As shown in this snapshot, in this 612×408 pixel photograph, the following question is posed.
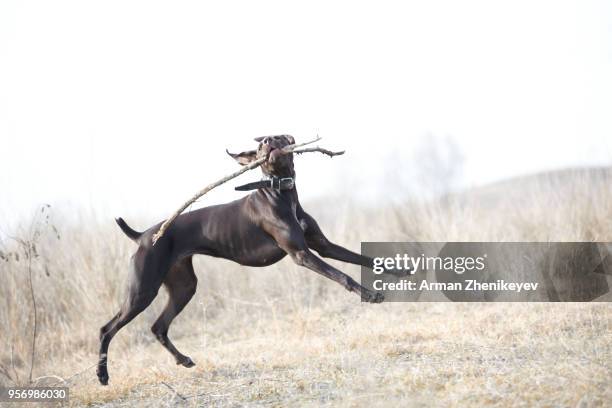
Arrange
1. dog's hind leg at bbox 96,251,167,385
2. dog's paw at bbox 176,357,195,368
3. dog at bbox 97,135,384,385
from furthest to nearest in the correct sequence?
1. dog's paw at bbox 176,357,195,368
2. dog's hind leg at bbox 96,251,167,385
3. dog at bbox 97,135,384,385

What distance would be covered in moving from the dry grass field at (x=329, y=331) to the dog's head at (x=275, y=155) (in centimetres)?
150

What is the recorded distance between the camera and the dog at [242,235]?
5188 mm

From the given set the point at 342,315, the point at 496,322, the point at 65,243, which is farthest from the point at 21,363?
the point at 496,322

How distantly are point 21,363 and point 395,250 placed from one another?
17.0 feet

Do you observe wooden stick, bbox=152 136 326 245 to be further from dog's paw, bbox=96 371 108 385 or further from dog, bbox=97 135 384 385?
dog's paw, bbox=96 371 108 385

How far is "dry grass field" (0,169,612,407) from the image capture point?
4.24m

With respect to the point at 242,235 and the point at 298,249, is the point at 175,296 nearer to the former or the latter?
the point at 242,235

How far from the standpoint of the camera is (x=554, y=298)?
758 centimetres

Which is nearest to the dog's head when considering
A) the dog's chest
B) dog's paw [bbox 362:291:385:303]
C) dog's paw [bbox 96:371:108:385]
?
the dog's chest

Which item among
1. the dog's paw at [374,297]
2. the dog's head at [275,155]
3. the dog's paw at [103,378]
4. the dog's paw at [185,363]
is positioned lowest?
the dog's paw at [103,378]

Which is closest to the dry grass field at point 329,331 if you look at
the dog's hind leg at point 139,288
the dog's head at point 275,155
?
the dog's hind leg at point 139,288

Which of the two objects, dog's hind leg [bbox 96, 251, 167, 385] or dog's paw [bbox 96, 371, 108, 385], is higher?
dog's hind leg [bbox 96, 251, 167, 385]

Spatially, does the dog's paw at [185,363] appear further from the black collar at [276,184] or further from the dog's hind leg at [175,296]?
the black collar at [276,184]

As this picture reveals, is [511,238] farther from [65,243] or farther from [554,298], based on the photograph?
[65,243]
